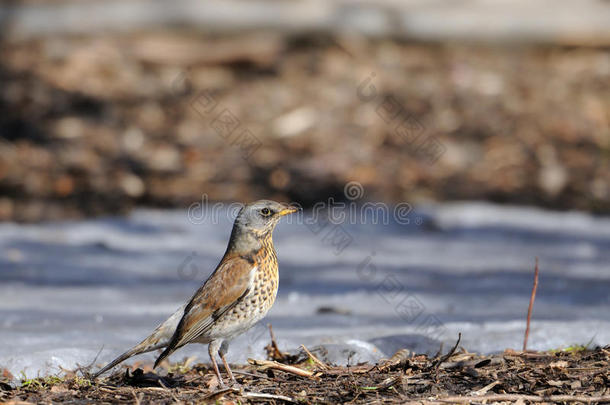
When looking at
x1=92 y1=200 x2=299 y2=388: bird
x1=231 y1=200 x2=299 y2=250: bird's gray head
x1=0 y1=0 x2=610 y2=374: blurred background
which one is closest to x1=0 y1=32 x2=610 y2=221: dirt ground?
x1=0 y1=0 x2=610 y2=374: blurred background

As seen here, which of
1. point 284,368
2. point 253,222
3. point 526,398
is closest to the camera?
point 526,398

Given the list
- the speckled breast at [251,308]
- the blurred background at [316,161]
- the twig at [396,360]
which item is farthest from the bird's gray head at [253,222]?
the twig at [396,360]

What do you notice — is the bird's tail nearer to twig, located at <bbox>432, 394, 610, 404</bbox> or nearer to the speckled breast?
the speckled breast

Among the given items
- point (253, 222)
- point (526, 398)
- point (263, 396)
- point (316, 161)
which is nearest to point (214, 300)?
point (253, 222)

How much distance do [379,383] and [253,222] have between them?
1219 millimetres

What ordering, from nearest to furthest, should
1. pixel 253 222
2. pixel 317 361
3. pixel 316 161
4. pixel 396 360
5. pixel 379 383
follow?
pixel 379 383
pixel 396 360
pixel 317 361
pixel 253 222
pixel 316 161

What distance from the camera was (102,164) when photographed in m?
10.3

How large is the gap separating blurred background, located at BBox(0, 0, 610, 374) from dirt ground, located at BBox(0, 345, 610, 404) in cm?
43

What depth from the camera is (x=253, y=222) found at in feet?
15.3

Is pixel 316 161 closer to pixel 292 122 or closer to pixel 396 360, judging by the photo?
pixel 292 122

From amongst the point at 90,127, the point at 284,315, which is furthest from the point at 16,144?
the point at 284,315

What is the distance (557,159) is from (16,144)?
701 cm

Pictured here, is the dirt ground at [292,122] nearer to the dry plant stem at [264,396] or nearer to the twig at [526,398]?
the dry plant stem at [264,396]

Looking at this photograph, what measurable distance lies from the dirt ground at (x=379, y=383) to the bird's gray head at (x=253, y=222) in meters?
0.73
